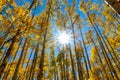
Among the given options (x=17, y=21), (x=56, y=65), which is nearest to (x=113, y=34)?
(x=56, y=65)

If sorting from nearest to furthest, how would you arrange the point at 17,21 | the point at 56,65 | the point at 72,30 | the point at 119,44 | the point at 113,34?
the point at 17,21 → the point at 119,44 → the point at 113,34 → the point at 72,30 → the point at 56,65

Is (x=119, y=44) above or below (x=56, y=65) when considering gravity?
above

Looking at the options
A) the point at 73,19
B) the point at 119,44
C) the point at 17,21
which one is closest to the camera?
the point at 17,21

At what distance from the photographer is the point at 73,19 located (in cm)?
1886

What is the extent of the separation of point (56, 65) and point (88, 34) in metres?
6.61

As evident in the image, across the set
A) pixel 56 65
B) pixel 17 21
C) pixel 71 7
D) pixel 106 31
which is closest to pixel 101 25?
pixel 106 31

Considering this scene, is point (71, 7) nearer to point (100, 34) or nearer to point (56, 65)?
point (100, 34)

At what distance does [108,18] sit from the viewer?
604 inches

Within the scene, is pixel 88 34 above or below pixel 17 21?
below

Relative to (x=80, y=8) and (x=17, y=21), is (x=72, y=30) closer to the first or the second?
(x=80, y=8)

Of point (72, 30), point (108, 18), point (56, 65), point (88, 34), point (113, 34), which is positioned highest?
point (108, 18)

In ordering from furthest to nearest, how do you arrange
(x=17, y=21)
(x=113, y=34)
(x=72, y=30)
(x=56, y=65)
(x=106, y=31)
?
1. (x=56, y=65)
2. (x=72, y=30)
3. (x=106, y=31)
4. (x=113, y=34)
5. (x=17, y=21)

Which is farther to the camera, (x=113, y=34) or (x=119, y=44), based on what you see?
(x=113, y=34)

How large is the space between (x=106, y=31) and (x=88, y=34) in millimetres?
3468
